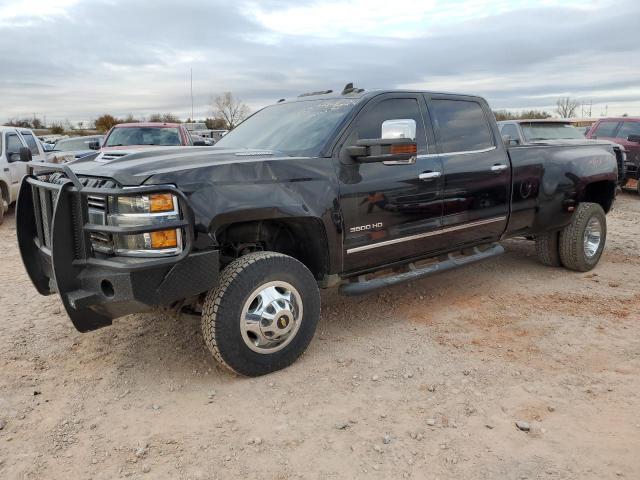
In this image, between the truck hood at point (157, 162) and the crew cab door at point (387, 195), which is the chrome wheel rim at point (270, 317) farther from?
the truck hood at point (157, 162)

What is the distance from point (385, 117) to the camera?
4.25 metres

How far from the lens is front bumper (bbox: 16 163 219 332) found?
295 cm

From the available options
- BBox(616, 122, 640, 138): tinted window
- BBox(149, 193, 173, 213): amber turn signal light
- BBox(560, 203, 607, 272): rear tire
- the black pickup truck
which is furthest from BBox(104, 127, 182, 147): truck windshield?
BBox(616, 122, 640, 138): tinted window

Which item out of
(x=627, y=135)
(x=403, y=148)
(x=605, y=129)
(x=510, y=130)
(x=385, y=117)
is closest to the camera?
(x=403, y=148)

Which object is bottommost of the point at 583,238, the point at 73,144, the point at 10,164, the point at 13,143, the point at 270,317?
the point at 583,238

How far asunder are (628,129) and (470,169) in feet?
35.3

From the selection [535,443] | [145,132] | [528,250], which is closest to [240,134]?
[535,443]

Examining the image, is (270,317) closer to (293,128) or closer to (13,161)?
(293,128)

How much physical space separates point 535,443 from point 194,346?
2.40 metres

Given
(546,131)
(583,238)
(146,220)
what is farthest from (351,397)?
(546,131)

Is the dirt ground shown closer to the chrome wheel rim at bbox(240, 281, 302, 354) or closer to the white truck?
the chrome wheel rim at bbox(240, 281, 302, 354)

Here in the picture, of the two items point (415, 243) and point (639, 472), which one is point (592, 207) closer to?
point (415, 243)

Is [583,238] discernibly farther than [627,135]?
No

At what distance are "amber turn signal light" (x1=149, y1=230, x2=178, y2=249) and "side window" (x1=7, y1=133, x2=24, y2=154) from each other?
8.68m
